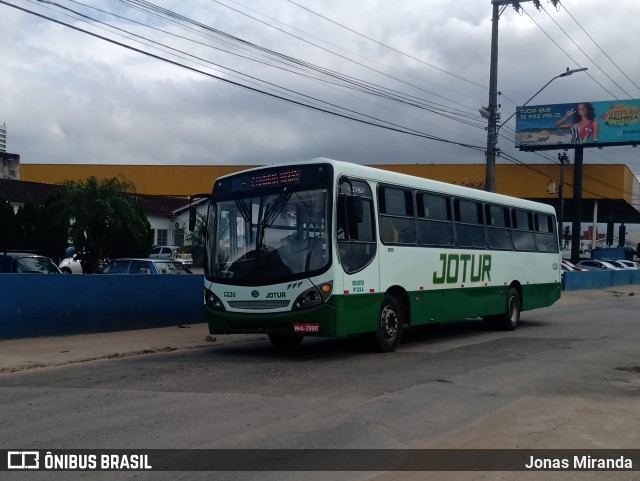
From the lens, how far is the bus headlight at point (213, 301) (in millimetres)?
12430

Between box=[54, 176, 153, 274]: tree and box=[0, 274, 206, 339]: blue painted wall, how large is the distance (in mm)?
6326

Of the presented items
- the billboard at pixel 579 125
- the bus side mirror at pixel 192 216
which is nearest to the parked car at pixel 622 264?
the billboard at pixel 579 125

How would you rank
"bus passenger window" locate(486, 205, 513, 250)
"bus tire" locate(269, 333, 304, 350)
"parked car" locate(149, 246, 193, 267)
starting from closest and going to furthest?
"bus tire" locate(269, 333, 304, 350), "bus passenger window" locate(486, 205, 513, 250), "parked car" locate(149, 246, 193, 267)

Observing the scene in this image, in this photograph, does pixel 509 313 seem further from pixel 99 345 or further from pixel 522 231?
pixel 99 345

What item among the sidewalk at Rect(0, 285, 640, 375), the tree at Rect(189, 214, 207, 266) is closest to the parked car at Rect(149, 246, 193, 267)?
the tree at Rect(189, 214, 207, 266)

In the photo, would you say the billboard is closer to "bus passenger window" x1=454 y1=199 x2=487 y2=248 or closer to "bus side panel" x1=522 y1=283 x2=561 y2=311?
"bus side panel" x1=522 y1=283 x2=561 y2=311

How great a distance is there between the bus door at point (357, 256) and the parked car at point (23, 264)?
10571 millimetres

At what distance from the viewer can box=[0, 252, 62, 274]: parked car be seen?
1878 cm

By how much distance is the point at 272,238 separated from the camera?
11.9 meters

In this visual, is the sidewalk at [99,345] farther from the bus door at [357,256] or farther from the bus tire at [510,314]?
the bus tire at [510,314]

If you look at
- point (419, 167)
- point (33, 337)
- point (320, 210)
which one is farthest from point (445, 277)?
point (419, 167)

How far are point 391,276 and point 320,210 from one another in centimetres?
211

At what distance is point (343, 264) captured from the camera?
11.7 meters

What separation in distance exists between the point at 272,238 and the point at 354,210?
1.42 m
